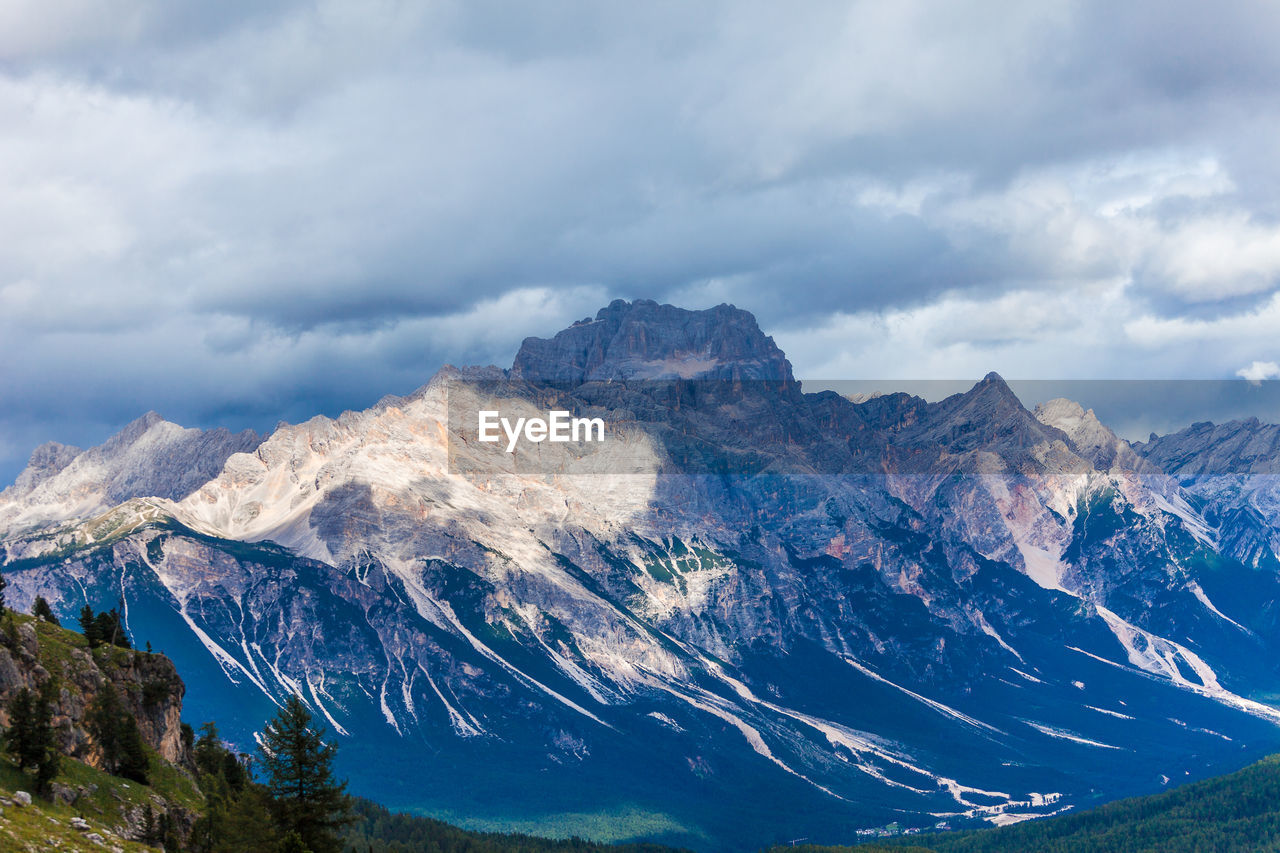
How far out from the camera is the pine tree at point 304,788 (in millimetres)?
105562

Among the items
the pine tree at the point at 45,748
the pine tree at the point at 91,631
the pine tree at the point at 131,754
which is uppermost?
the pine tree at the point at 91,631

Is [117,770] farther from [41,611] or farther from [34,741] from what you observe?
[41,611]

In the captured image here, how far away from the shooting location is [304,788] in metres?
108

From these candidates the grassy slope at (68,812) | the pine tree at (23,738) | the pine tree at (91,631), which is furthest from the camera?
the pine tree at (91,631)

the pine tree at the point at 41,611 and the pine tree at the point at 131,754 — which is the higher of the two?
the pine tree at the point at 41,611

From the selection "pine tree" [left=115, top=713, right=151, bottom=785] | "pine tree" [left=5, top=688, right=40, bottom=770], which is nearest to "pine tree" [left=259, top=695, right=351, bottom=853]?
"pine tree" [left=5, top=688, right=40, bottom=770]

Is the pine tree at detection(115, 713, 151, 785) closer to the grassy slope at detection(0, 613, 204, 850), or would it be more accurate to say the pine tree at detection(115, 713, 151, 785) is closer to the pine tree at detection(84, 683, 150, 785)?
the pine tree at detection(84, 683, 150, 785)

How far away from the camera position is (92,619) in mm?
153250

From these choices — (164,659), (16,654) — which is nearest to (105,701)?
(16,654)

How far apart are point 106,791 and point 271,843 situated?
21.0 meters

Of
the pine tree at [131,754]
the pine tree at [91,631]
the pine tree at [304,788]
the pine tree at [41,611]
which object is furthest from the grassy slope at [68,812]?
the pine tree at [41,611]

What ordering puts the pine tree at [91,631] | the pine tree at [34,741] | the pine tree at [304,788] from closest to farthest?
the pine tree at [34,741] < the pine tree at [304,788] < the pine tree at [91,631]

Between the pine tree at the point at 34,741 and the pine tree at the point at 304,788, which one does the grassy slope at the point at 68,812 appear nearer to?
the pine tree at the point at 34,741

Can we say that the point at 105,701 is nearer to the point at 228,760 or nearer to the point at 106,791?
the point at 106,791
